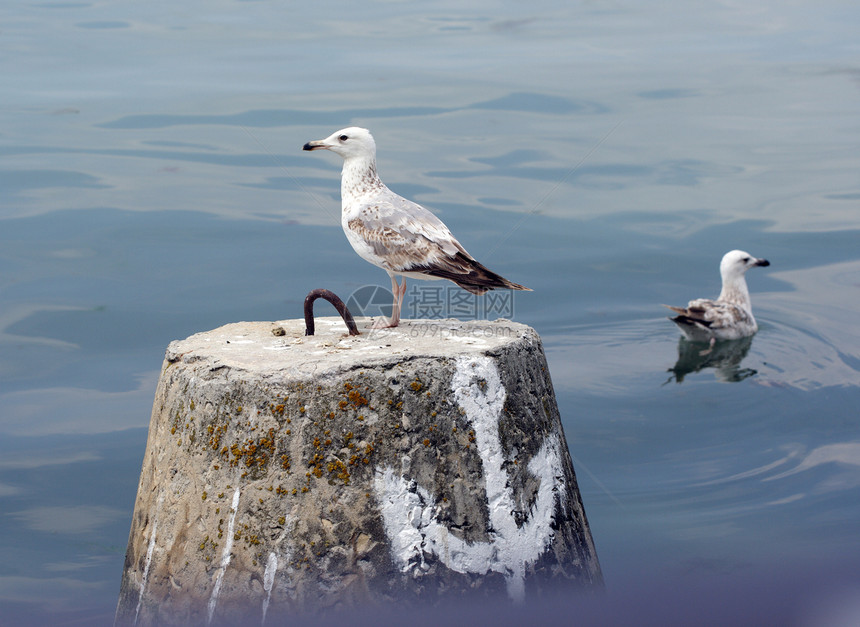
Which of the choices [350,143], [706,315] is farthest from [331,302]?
[706,315]

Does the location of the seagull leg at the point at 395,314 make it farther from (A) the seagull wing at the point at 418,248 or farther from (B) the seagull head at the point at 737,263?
(B) the seagull head at the point at 737,263

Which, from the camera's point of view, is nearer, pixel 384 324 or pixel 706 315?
pixel 384 324

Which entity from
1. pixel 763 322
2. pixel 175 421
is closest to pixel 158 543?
pixel 175 421

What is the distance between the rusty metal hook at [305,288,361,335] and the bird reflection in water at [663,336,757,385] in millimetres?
5344

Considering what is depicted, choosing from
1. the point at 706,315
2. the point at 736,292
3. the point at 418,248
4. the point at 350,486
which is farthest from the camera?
the point at 736,292

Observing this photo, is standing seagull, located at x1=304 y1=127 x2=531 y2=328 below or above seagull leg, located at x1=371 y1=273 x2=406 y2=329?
above

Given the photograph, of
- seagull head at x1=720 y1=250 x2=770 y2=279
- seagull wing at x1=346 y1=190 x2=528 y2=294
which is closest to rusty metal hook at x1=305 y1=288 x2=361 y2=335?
seagull wing at x1=346 y1=190 x2=528 y2=294

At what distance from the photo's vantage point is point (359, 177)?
15.5 ft

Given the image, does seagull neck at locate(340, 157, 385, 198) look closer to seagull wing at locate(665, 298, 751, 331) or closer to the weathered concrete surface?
the weathered concrete surface

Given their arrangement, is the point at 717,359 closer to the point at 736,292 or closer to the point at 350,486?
the point at 736,292

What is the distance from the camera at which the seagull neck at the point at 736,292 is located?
33.6 feet

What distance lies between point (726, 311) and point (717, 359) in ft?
1.97

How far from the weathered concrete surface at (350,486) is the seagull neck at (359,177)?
143 centimetres

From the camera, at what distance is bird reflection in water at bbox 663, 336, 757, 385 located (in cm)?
887
